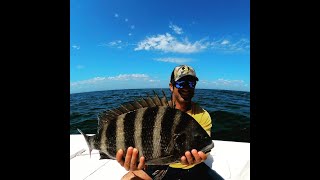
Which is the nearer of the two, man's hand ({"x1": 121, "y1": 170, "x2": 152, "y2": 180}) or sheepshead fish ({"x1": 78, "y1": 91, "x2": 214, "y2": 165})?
sheepshead fish ({"x1": 78, "y1": 91, "x2": 214, "y2": 165})

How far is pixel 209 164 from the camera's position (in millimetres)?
4383

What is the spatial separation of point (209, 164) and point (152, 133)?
262cm

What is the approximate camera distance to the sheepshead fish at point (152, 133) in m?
2.16

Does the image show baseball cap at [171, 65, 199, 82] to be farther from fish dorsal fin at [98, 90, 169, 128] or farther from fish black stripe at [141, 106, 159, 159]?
fish black stripe at [141, 106, 159, 159]

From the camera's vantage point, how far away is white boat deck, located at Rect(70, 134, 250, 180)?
3971 mm

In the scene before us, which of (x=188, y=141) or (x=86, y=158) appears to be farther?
(x=86, y=158)

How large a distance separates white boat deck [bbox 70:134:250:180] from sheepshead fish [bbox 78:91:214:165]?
189 centimetres

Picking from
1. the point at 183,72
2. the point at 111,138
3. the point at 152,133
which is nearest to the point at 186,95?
the point at 183,72

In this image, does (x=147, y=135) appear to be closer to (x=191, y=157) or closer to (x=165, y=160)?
(x=165, y=160)

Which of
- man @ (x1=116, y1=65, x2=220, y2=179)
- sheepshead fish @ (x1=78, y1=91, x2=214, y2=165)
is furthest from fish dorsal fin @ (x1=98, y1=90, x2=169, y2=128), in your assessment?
man @ (x1=116, y1=65, x2=220, y2=179)
